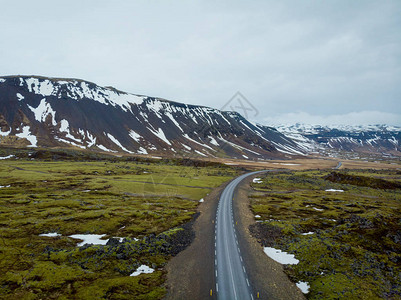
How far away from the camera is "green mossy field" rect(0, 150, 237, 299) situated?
23078 millimetres

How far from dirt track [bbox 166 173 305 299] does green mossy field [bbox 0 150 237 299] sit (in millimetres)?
1823

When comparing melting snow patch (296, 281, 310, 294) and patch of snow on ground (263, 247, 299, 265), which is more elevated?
patch of snow on ground (263, 247, 299, 265)

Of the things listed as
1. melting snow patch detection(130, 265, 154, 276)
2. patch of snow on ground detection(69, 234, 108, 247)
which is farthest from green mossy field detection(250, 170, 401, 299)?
patch of snow on ground detection(69, 234, 108, 247)

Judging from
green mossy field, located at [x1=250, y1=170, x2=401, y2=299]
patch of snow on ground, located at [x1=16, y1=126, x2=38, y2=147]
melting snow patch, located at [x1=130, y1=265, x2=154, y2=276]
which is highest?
patch of snow on ground, located at [x1=16, y1=126, x2=38, y2=147]

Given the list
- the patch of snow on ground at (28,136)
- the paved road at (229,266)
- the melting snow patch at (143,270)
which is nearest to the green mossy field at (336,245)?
the paved road at (229,266)

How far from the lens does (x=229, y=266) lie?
29328 millimetres

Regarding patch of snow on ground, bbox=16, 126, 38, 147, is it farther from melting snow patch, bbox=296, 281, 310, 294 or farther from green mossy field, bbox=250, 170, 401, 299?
melting snow patch, bbox=296, 281, 310, 294

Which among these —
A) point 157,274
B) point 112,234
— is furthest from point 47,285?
point 112,234

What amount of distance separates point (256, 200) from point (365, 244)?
3454 cm

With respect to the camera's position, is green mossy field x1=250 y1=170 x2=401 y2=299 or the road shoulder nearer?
the road shoulder

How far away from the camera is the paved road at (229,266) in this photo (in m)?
24.1

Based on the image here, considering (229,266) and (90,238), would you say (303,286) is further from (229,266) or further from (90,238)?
(90,238)

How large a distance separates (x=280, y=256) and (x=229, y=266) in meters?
9.14

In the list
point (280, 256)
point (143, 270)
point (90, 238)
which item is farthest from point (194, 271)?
→ point (90, 238)
